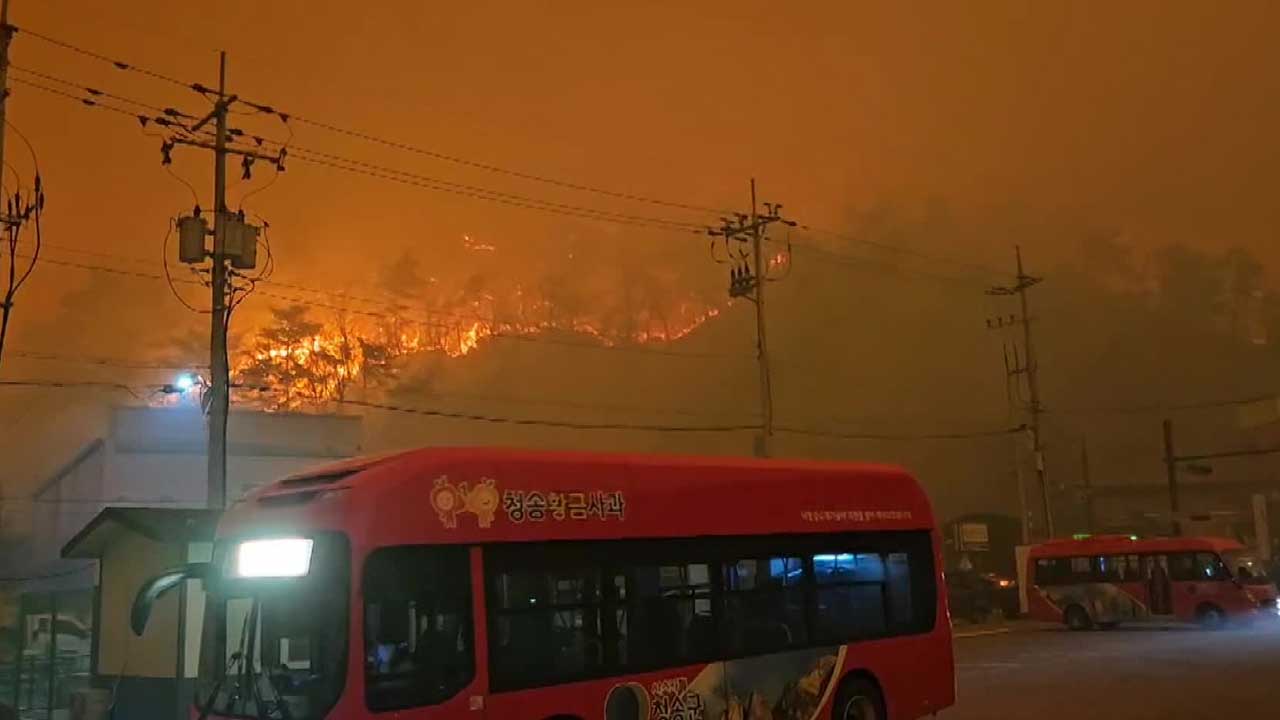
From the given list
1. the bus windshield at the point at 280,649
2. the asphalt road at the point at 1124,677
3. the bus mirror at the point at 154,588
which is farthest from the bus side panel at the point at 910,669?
the bus mirror at the point at 154,588

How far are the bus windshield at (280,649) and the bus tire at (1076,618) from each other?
29416mm

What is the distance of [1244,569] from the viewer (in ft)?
98.0

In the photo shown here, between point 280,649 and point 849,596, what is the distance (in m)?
6.11

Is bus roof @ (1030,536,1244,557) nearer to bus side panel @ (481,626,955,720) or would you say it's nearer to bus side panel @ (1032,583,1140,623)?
bus side panel @ (1032,583,1140,623)

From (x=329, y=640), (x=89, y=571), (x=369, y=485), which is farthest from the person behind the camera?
(x=89, y=571)

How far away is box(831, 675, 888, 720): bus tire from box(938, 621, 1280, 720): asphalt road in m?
2.64

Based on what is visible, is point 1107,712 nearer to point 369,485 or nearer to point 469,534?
point 469,534

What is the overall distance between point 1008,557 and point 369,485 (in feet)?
217

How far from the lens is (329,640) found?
7.23 m

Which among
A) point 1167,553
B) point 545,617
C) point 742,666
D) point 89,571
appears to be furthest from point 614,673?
point 89,571

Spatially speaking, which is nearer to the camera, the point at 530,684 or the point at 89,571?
the point at 530,684

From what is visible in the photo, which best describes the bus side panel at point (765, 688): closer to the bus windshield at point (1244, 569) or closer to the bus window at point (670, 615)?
the bus window at point (670, 615)

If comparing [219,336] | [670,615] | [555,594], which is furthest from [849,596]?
[219,336]

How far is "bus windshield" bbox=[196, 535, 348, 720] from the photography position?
7.19 m
